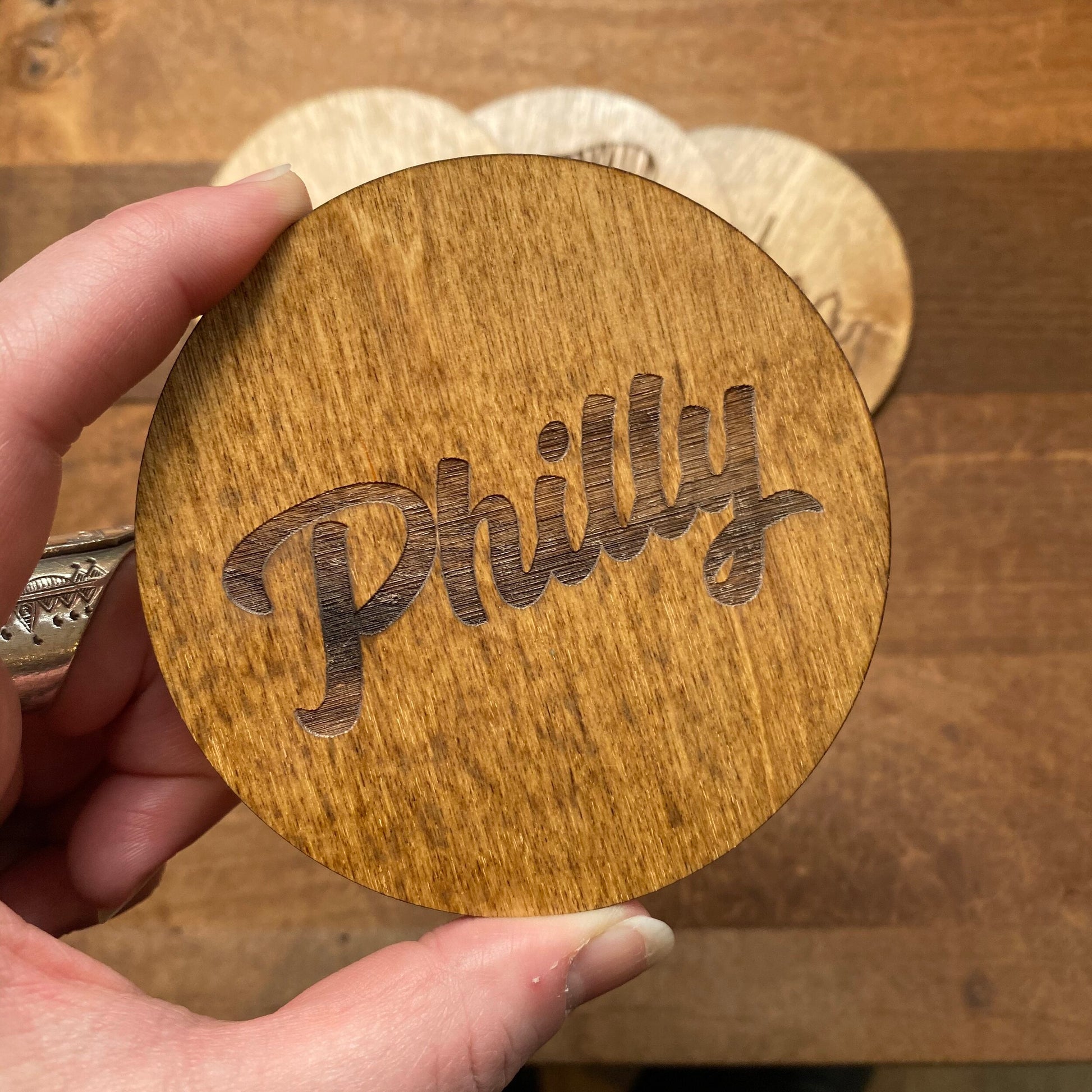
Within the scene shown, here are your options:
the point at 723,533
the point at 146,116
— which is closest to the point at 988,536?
the point at 723,533

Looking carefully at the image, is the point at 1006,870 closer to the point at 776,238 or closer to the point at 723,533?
the point at 723,533

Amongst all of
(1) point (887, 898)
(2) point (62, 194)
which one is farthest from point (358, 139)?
(1) point (887, 898)

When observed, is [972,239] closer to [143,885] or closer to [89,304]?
[89,304]

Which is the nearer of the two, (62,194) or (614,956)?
(614,956)

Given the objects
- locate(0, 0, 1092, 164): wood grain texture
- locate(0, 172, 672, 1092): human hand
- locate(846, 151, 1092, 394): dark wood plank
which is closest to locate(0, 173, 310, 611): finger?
locate(0, 172, 672, 1092): human hand

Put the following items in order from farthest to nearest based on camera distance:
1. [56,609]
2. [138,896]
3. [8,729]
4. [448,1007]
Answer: [138,896], [56,609], [8,729], [448,1007]

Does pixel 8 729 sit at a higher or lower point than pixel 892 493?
higher

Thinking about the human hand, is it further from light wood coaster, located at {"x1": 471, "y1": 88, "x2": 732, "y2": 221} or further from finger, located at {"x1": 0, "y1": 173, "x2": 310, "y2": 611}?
light wood coaster, located at {"x1": 471, "y1": 88, "x2": 732, "y2": 221}

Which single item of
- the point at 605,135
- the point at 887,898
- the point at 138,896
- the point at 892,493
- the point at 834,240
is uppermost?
the point at 605,135
